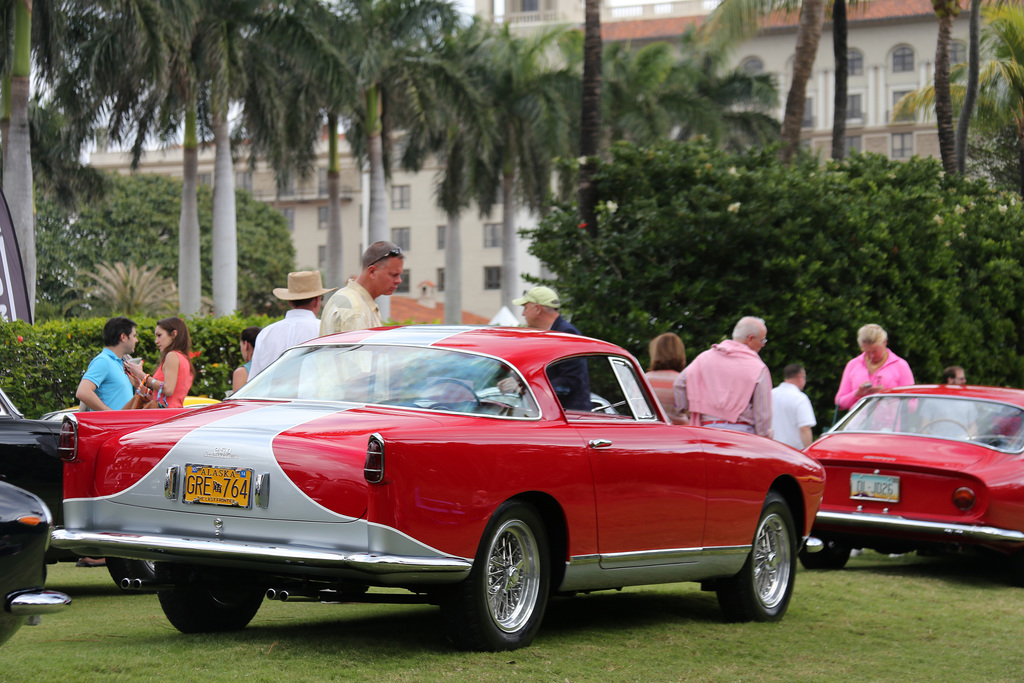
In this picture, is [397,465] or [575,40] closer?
[397,465]

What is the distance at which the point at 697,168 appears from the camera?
16188 millimetres

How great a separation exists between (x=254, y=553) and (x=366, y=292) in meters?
2.81

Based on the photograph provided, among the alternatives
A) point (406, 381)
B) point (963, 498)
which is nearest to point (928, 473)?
point (963, 498)

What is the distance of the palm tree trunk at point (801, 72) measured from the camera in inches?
845

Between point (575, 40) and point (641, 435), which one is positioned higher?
point (575, 40)

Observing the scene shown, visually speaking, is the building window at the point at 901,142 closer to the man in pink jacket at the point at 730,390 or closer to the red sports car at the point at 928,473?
the red sports car at the point at 928,473

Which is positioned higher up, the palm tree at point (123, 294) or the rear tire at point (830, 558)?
the palm tree at point (123, 294)

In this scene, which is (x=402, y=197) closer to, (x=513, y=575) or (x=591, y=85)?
(x=591, y=85)

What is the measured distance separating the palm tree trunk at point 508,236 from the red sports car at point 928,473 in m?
36.1

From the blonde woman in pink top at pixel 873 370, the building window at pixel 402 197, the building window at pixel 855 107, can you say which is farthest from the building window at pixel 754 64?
the blonde woman in pink top at pixel 873 370

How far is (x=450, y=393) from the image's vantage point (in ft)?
19.8

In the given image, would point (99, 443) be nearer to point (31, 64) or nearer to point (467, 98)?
point (31, 64)

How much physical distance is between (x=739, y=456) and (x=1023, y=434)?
3.87 m

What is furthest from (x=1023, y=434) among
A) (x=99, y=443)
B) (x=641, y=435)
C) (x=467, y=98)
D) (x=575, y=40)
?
(x=575, y=40)
